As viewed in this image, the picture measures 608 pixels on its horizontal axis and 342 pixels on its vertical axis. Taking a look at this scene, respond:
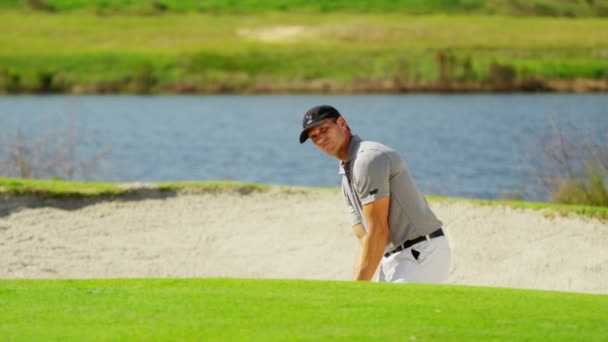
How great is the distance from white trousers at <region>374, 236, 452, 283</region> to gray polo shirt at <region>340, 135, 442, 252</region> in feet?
0.29

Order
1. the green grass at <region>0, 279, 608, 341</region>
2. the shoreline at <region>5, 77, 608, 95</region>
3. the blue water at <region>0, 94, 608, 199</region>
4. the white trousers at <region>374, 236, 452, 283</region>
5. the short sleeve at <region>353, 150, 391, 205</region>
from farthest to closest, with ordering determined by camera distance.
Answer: the shoreline at <region>5, 77, 608, 95</region> → the blue water at <region>0, 94, 608, 199</region> → the white trousers at <region>374, 236, 452, 283</region> → the short sleeve at <region>353, 150, 391, 205</region> → the green grass at <region>0, 279, 608, 341</region>

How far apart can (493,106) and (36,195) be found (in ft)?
125

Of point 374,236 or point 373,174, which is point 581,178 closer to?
point 374,236

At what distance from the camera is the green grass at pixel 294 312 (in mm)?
5703

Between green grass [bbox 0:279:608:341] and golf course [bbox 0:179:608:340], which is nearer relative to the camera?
green grass [bbox 0:279:608:341]

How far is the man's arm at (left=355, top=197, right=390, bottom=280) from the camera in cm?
720

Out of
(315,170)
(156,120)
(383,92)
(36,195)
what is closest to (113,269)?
(36,195)

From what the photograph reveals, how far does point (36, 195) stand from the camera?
13.4 m

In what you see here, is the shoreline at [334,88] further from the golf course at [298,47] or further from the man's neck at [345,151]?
the man's neck at [345,151]

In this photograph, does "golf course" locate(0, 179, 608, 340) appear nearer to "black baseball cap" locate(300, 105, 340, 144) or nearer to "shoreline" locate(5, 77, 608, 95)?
"black baseball cap" locate(300, 105, 340, 144)

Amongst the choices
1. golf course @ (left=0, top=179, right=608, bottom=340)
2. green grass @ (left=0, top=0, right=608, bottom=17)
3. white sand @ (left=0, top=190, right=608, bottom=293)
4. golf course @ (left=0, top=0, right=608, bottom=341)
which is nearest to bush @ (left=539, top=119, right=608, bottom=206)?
golf course @ (left=0, top=0, right=608, bottom=341)

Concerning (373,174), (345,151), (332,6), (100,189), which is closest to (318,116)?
(345,151)

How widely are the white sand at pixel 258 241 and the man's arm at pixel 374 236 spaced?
4.11 m

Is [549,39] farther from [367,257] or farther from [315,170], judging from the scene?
[367,257]
